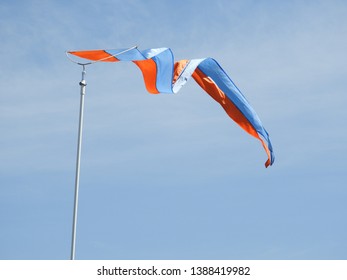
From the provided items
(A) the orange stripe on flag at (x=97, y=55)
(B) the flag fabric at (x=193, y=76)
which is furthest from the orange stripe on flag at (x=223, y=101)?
(A) the orange stripe on flag at (x=97, y=55)

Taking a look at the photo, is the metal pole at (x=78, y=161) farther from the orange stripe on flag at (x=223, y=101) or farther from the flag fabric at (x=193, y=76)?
the orange stripe on flag at (x=223, y=101)

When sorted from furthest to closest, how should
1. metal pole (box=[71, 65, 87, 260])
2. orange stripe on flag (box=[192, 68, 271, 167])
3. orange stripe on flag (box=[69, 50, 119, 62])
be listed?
orange stripe on flag (box=[192, 68, 271, 167]) < orange stripe on flag (box=[69, 50, 119, 62]) < metal pole (box=[71, 65, 87, 260])

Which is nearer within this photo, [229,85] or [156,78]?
[156,78]

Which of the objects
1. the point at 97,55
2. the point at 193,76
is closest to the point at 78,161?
the point at 97,55

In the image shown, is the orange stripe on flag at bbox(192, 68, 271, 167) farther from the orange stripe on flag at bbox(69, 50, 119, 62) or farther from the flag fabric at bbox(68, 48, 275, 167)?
the orange stripe on flag at bbox(69, 50, 119, 62)

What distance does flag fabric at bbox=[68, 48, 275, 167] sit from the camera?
3097 cm

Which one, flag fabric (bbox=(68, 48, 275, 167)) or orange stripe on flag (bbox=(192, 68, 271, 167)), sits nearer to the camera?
flag fabric (bbox=(68, 48, 275, 167))

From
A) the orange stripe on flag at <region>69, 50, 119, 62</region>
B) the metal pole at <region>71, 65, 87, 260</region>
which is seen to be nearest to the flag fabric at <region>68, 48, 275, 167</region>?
the orange stripe on flag at <region>69, 50, 119, 62</region>

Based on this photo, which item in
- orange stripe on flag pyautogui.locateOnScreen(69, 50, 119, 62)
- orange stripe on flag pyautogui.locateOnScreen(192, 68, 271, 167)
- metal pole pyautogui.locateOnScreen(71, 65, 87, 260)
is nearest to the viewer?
metal pole pyautogui.locateOnScreen(71, 65, 87, 260)

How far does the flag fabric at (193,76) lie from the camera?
102ft
